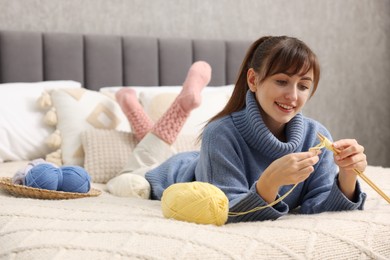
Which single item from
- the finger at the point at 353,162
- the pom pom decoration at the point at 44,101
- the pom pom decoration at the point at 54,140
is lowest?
the pom pom decoration at the point at 54,140

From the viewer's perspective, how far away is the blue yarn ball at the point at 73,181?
186 cm

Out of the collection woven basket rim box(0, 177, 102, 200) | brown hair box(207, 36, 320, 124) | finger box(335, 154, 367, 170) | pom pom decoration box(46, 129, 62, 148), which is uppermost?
brown hair box(207, 36, 320, 124)

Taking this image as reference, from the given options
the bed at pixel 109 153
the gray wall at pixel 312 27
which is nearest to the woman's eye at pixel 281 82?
the bed at pixel 109 153

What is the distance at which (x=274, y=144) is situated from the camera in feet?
5.26

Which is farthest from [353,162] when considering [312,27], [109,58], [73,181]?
[312,27]

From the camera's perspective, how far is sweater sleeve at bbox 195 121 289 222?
1489 mm

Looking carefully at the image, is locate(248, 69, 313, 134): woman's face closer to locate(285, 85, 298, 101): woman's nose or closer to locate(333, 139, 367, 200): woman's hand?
locate(285, 85, 298, 101): woman's nose

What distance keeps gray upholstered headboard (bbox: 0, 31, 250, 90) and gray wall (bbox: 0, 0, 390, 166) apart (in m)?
0.14

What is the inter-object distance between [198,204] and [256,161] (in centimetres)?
30

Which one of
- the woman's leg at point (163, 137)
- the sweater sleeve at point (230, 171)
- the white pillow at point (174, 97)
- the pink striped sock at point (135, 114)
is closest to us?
the sweater sleeve at point (230, 171)

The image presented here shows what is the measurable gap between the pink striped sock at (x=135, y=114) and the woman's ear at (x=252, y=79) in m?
0.86

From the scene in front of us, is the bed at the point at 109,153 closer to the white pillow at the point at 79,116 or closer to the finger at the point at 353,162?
the white pillow at the point at 79,116

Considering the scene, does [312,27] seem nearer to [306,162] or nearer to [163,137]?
[163,137]

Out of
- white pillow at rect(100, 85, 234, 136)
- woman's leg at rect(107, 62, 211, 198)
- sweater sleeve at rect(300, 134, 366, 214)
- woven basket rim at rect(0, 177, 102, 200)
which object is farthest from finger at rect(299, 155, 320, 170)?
white pillow at rect(100, 85, 234, 136)
